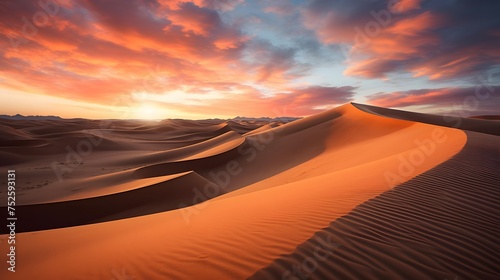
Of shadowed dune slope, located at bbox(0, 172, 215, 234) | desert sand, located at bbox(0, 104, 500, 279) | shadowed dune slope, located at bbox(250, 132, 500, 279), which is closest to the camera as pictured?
shadowed dune slope, located at bbox(250, 132, 500, 279)

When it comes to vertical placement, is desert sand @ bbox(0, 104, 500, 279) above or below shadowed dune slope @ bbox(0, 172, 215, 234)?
above

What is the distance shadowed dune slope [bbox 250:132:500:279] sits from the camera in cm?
230

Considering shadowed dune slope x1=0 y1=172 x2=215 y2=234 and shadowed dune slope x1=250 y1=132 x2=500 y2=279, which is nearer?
shadowed dune slope x1=250 y1=132 x2=500 y2=279

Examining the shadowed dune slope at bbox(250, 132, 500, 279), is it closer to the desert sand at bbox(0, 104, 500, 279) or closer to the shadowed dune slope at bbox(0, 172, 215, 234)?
the desert sand at bbox(0, 104, 500, 279)

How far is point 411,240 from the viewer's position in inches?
108

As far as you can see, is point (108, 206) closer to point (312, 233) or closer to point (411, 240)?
point (312, 233)

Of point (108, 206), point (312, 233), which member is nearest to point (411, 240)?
point (312, 233)

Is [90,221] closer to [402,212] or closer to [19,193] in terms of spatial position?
[19,193]

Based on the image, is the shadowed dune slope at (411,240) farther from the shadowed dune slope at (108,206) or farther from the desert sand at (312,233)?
the shadowed dune slope at (108,206)

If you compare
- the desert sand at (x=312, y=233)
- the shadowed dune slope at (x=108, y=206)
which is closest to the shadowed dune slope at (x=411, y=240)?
the desert sand at (x=312, y=233)

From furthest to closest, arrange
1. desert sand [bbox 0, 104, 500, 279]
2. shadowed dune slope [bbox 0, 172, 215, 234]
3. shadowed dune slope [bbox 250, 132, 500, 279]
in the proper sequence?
shadowed dune slope [bbox 0, 172, 215, 234] → desert sand [bbox 0, 104, 500, 279] → shadowed dune slope [bbox 250, 132, 500, 279]

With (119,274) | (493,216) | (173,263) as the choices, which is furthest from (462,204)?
(119,274)

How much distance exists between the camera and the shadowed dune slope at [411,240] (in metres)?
2.30

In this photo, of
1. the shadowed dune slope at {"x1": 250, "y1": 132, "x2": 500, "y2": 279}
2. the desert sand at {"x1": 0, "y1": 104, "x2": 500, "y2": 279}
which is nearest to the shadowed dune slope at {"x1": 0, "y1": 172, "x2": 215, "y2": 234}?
the desert sand at {"x1": 0, "y1": 104, "x2": 500, "y2": 279}
